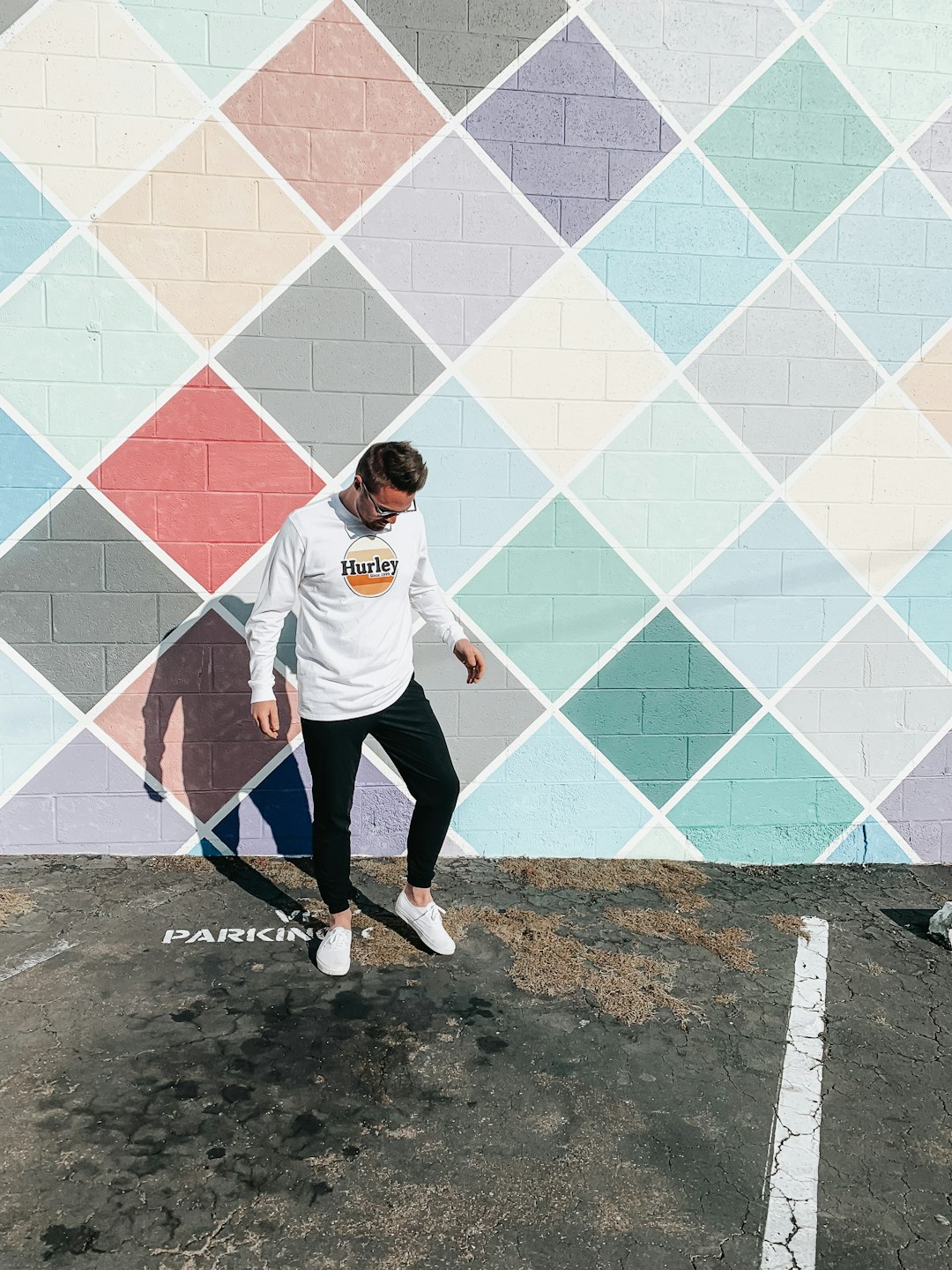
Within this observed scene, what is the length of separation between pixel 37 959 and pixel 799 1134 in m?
2.86

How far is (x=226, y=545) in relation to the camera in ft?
15.7

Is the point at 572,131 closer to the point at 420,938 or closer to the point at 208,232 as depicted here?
the point at 208,232

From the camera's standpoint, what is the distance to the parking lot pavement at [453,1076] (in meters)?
2.52

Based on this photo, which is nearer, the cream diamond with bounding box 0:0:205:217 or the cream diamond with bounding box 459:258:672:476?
the cream diamond with bounding box 0:0:205:217

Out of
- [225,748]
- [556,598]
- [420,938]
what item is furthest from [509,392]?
[420,938]

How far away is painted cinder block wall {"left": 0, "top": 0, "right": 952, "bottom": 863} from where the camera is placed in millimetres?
4582

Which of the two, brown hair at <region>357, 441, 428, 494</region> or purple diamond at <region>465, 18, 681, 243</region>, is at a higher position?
purple diamond at <region>465, 18, 681, 243</region>

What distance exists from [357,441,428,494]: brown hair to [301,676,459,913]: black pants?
34.6 inches

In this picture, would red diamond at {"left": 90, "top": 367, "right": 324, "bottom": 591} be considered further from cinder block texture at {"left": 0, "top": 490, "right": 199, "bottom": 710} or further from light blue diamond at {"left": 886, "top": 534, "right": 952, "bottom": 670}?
light blue diamond at {"left": 886, "top": 534, "right": 952, "bottom": 670}

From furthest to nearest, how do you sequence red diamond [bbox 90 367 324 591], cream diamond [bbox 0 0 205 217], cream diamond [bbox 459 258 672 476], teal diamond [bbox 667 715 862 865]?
teal diamond [bbox 667 715 862 865] < cream diamond [bbox 459 258 672 476] < red diamond [bbox 90 367 324 591] < cream diamond [bbox 0 0 205 217]

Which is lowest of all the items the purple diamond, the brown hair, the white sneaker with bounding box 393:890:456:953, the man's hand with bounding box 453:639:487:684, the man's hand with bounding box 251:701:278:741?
the white sneaker with bounding box 393:890:456:953

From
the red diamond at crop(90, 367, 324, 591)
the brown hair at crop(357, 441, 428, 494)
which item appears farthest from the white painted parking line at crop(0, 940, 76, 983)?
the brown hair at crop(357, 441, 428, 494)

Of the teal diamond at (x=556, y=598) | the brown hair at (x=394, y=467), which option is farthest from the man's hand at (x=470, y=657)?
the teal diamond at (x=556, y=598)

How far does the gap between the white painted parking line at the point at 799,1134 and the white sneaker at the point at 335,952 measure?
164 cm
